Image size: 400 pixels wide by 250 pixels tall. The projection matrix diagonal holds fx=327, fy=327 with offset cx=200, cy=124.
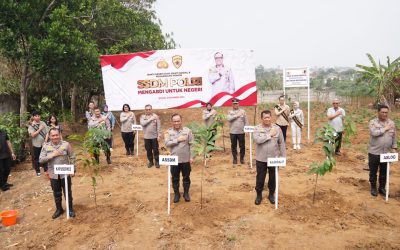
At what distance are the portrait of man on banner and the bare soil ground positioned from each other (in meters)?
2.81

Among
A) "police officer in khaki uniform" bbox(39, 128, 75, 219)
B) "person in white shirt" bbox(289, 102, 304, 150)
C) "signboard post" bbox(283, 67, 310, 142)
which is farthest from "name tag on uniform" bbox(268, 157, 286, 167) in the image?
"signboard post" bbox(283, 67, 310, 142)

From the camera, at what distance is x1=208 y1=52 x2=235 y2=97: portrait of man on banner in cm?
1019

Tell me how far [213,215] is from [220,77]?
543 centimetres

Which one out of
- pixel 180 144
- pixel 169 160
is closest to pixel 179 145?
pixel 180 144

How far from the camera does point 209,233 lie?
5.29 m

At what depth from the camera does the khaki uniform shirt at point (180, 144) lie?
6152mm

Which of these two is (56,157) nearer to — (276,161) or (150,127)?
(150,127)

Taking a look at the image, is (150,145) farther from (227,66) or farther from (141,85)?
(227,66)

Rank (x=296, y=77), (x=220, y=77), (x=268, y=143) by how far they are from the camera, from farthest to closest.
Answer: (x=296, y=77), (x=220, y=77), (x=268, y=143)

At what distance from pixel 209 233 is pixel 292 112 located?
5.80 metres

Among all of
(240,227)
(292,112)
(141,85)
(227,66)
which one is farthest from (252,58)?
(240,227)

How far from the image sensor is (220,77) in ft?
33.7

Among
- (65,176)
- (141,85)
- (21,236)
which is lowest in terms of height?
(21,236)

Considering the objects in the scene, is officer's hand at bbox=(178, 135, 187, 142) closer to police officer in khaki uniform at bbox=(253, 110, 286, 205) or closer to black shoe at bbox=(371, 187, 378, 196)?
police officer in khaki uniform at bbox=(253, 110, 286, 205)
